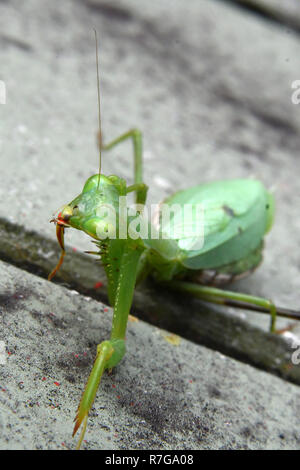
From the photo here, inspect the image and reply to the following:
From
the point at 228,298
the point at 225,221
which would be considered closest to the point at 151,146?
the point at 225,221

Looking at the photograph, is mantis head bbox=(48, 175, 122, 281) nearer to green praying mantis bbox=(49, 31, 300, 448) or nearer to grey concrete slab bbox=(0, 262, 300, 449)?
green praying mantis bbox=(49, 31, 300, 448)

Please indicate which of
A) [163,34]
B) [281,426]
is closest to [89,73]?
[163,34]

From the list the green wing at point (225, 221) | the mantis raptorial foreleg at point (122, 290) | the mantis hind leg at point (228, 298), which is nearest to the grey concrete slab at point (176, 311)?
the mantis hind leg at point (228, 298)

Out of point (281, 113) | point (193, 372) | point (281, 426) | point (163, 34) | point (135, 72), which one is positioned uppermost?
point (163, 34)

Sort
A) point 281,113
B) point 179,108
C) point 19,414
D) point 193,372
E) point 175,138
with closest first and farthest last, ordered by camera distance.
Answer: point 19,414
point 193,372
point 175,138
point 179,108
point 281,113

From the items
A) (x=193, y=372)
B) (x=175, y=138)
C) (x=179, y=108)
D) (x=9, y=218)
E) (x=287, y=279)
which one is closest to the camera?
(x=193, y=372)

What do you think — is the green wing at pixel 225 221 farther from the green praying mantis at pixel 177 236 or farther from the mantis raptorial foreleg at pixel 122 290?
the mantis raptorial foreleg at pixel 122 290

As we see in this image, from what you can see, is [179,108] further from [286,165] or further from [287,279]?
[287,279]

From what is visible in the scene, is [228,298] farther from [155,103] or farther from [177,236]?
[155,103]

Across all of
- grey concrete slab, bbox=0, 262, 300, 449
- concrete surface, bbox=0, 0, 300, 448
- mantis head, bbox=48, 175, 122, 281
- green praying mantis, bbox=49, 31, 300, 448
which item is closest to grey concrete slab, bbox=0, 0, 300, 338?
concrete surface, bbox=0, 0, 300, 448
